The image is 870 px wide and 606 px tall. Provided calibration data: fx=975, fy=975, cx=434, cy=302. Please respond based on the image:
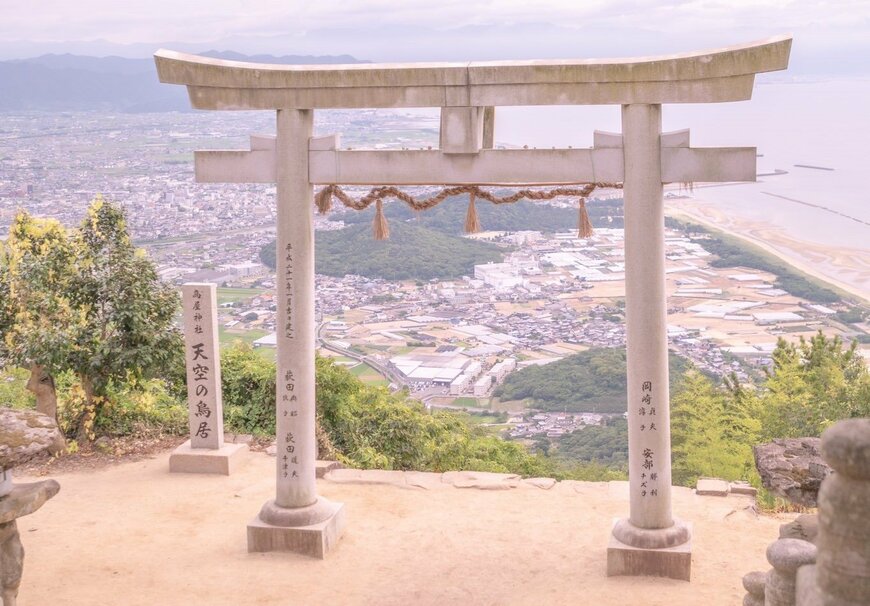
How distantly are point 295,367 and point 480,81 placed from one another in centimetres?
283

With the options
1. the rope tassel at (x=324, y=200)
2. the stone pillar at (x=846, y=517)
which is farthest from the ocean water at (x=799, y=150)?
the stone pillar at (x=846, y=517)

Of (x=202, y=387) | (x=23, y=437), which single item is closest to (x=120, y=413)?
(x=202, y=387)

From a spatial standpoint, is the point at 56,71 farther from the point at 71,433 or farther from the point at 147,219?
the point at 71,433

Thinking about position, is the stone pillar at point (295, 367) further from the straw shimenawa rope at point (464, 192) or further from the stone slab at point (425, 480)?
the stone slab at point (425, 480)

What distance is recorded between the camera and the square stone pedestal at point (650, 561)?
301 inches

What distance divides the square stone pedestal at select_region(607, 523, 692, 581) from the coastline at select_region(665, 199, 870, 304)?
69.6 feet

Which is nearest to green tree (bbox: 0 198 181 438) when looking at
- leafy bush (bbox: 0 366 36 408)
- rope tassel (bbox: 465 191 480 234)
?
leafy bush (bbox: 0 366 36 408)

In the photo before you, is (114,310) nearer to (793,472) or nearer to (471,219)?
(471,219)

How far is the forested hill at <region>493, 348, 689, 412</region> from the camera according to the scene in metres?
20.3

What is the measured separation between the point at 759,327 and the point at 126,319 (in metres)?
17.9

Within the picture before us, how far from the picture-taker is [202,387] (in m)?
11.0

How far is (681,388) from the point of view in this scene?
20.0m

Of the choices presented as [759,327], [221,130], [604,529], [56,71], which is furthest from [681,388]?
[56,71]

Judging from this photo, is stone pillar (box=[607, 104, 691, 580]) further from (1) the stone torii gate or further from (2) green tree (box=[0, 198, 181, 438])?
(2) green tree (box=[0, 198, 181, 438])
